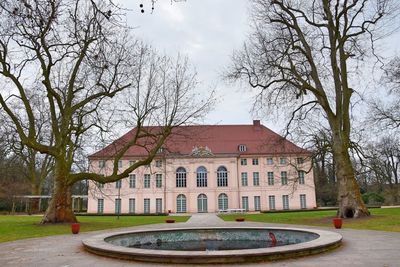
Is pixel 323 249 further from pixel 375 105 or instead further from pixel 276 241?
pixel 375 105

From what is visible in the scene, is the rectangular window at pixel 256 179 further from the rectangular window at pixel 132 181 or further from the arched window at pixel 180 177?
the rectangular window at pixel 132 181

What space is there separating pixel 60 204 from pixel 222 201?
107ft

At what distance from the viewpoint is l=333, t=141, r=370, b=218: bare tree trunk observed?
22.4 meters

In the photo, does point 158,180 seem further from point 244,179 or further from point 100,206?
point 244,179

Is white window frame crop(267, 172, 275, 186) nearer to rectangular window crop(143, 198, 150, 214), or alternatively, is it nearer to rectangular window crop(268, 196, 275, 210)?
rectangular window crop(268, 196, 275, 210)

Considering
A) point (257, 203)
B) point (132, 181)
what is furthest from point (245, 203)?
point (132, 181)

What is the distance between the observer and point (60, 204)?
22.8 meters

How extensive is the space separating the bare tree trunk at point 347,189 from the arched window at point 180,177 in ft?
105

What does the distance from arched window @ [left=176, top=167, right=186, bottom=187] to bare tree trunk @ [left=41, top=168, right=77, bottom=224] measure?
30.2m

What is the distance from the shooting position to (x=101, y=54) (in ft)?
21.6

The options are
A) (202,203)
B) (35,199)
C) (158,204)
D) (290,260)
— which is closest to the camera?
(290,260)

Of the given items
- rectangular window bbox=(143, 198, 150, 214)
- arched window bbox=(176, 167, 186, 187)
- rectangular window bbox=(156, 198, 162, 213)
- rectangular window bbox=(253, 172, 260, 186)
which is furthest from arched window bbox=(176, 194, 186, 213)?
rectangular window bbox=(253, 172, 260, 186)

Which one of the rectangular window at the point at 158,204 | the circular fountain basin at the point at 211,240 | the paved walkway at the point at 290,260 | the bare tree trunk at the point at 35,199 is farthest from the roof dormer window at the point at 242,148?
the paved walkway at the point at 290,260

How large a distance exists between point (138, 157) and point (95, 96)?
29.9 metres
